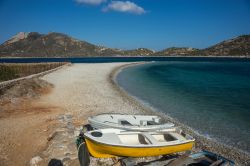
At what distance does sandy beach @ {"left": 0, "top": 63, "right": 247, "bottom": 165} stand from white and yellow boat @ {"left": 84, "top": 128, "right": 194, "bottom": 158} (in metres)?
0.81

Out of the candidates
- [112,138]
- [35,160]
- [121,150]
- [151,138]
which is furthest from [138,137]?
[35,160]

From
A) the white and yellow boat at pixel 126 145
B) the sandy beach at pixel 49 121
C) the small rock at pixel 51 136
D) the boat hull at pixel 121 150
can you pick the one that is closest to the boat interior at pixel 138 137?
the white and yellow boat at pixel 126 145

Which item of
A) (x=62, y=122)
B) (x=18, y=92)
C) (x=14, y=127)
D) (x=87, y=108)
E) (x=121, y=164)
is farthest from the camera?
(x=18, y=92)

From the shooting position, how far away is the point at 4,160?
9.91m

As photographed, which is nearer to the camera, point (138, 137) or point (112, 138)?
point (112, 138)

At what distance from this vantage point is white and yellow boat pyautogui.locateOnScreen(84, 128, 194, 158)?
9523 mm

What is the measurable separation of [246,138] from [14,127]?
13314 mm

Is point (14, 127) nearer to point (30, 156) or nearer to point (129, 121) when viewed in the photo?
point (30, 156)

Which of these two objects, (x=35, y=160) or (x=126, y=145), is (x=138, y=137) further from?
(x=35, y=160)

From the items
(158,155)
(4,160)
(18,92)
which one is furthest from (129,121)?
(18,92)

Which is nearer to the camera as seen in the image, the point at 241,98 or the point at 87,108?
the point at 87,108

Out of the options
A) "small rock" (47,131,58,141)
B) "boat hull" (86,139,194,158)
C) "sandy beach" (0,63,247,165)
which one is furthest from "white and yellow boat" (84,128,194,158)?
"small rock" (47,131,58,141)

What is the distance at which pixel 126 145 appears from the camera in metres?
9.46

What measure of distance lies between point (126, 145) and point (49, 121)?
286 inches
